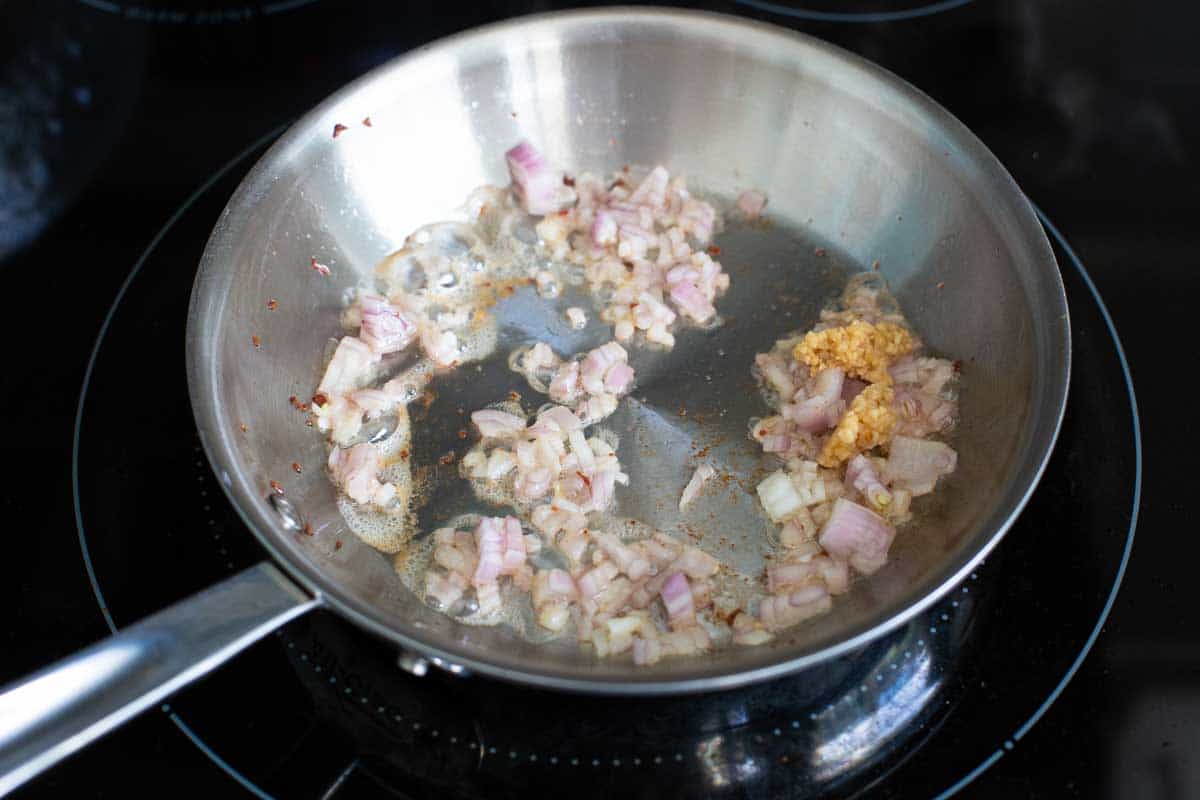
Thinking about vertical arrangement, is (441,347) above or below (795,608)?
above

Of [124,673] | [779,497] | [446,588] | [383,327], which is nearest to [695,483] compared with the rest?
[779,497]

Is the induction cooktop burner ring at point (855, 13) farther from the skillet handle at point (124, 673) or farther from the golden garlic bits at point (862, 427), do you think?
the skillet handle at point (124, 673)

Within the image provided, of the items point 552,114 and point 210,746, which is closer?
point 210,746

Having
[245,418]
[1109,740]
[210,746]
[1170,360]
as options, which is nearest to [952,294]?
[1170,360]

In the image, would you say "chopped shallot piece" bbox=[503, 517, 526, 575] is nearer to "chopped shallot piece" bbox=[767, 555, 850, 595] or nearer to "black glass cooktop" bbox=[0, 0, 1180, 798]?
"black glass cooktop" bbox=[0, 0, 1180, 798]

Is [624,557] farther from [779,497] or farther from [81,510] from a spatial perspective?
[81,510]

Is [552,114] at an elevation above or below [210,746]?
above

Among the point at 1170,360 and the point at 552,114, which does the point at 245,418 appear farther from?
the point at 1170,360
